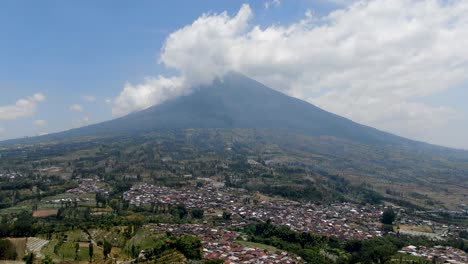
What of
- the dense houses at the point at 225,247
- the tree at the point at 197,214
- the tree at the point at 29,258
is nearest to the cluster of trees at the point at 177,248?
the dense houses at the point at 225,247

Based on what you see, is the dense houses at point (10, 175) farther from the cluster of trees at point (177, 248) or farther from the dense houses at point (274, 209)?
the cluster of trees at point (177, 248)

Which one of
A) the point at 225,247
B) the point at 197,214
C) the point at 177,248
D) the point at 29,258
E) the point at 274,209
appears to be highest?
the point at 29,258

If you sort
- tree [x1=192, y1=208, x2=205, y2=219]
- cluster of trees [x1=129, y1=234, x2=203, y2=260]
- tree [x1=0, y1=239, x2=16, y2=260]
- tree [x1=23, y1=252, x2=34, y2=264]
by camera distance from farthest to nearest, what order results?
1. tree [x1=192, y1=208, x2=205, y2=219]
2. cluster of trees [x1=129, y1=234, x2=203, y2=260]
3. tree [x1=0, y1=239, x2=16, y2=260]
4. tree [x1=23, y1=252, x2=34, y2=264]

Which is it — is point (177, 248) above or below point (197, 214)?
above

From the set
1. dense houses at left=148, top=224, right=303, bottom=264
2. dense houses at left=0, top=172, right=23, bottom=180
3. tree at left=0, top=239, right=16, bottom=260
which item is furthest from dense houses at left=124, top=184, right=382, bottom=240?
tree at left=0, top=239, right=16, bottom=260

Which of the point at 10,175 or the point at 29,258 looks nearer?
the point at 29,258

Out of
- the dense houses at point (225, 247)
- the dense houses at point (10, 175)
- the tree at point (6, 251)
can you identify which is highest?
the dense houses at point (10, 175)

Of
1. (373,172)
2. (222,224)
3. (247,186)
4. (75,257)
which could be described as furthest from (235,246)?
(373,172)

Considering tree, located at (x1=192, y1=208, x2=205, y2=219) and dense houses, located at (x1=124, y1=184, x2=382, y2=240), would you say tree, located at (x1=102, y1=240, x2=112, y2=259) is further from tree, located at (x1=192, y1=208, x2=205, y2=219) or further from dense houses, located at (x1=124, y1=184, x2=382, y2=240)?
tree, located at (x1=192, y1=208, x2=205, y2=219)

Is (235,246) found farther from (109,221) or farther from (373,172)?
(373,172)

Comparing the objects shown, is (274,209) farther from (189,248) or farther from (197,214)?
(189,248)

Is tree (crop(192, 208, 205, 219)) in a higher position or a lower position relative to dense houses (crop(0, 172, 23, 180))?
lower

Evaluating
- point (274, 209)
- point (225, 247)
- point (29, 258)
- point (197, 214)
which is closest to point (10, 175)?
point (197, 214)
